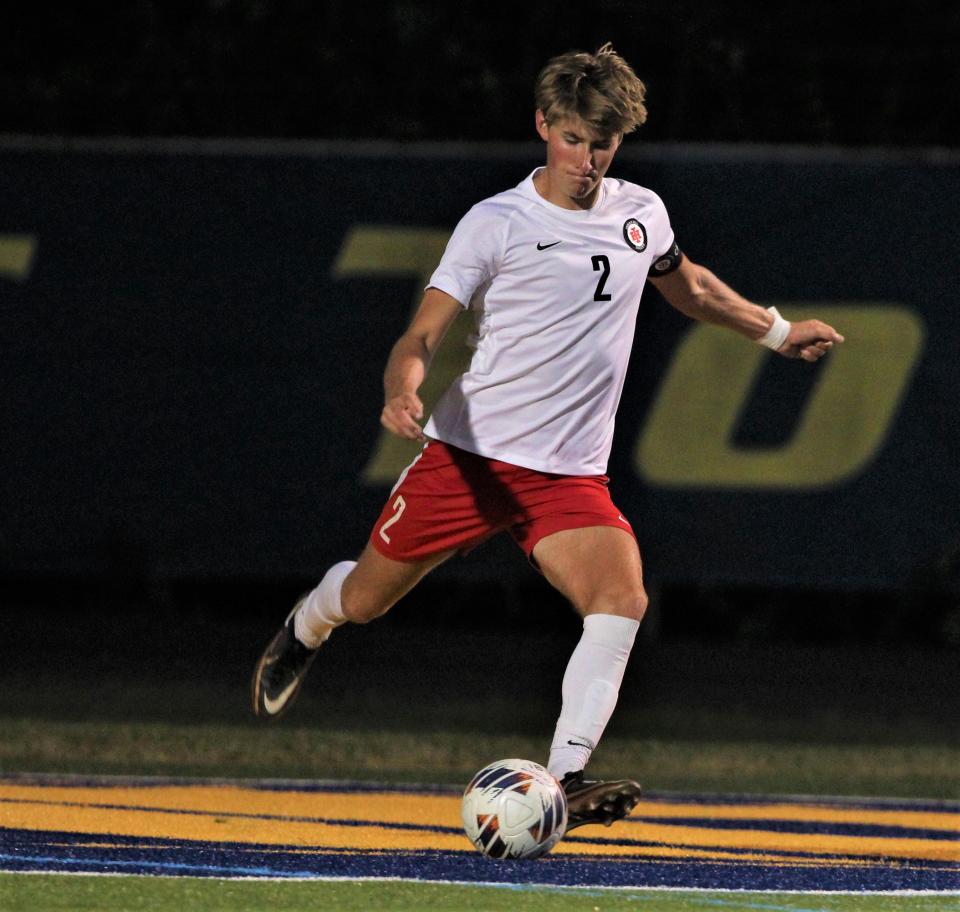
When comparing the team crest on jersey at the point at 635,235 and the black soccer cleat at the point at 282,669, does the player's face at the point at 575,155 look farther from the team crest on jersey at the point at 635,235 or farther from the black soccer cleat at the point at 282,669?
the black soccer cleat at the point at 282,669

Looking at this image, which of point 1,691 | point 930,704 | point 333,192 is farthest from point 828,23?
point 1,691

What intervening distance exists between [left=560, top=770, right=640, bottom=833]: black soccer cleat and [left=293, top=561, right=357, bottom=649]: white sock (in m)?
1.52

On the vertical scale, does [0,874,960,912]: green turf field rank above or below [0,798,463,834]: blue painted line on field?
above

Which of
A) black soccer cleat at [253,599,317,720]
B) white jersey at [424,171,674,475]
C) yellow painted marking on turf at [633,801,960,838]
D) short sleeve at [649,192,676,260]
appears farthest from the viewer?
yellow painted marking on turf at [633,801,960,838]

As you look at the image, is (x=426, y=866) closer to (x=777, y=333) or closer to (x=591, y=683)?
(x=591, y=683)

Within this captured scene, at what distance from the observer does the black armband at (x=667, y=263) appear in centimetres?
686

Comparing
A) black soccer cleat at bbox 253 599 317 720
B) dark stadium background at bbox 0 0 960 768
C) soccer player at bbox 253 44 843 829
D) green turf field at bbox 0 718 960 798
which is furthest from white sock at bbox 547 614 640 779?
dark stadium background at bbox 0 0 960 768

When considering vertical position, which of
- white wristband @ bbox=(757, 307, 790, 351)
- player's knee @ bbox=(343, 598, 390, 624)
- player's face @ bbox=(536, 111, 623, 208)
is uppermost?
player's face @ bbox=(536, 111, 623, 208)

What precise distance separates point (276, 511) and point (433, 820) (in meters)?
5.12

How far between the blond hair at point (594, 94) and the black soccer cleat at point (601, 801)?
75.3 inches

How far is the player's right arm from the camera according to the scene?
578cm

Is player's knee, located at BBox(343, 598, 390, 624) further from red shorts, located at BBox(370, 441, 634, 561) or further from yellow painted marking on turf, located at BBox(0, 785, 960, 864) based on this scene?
yellow painted marking on turf, located at BBox(0, 785, 960, 864)

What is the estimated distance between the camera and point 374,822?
25.2 ft

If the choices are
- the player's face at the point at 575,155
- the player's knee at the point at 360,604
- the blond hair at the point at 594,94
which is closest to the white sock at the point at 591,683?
the player's knee at the point at 360,604
